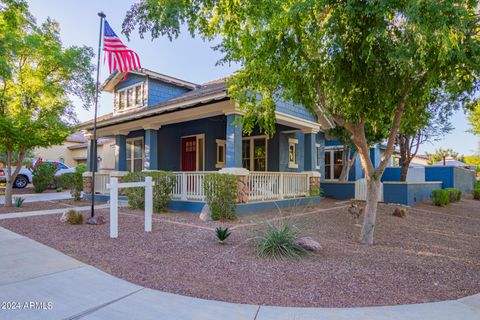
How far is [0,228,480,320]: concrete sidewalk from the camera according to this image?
3.25 metres

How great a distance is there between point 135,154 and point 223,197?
351 inches

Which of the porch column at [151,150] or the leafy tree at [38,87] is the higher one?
the leafy tree at [38,87]

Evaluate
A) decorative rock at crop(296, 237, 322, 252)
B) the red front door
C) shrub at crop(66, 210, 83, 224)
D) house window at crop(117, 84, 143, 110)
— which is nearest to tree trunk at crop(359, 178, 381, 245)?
decorative rock at crop(296, 237, 322, 252)

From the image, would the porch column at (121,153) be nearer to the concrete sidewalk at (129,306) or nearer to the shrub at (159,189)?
the shrub at (159,189)

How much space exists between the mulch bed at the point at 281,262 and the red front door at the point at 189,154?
639 cm

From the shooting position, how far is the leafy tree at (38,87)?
412 inches

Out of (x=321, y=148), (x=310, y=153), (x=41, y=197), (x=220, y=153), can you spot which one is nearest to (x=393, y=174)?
(x=321, y=148)

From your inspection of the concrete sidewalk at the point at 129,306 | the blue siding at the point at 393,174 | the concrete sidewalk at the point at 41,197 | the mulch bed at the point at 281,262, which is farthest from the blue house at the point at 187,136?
the concrete sidewalk at the point at 129,306

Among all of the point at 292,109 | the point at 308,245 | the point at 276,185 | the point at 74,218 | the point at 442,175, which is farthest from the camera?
the point at 442,175

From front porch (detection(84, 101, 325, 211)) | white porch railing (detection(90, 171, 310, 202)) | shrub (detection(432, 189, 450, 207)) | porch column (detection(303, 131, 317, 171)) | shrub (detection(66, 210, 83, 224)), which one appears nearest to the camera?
shrub (detection(66, 210, 83, 224))

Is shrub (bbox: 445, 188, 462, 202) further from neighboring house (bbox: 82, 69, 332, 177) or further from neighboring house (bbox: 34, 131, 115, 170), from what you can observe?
neighboring house (bbox: 34, 131, 115, 170)

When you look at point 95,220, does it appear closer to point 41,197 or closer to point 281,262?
point 281,262

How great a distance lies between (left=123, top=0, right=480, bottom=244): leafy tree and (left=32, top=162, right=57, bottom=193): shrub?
16054mm

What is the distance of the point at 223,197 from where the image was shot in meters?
8.84
